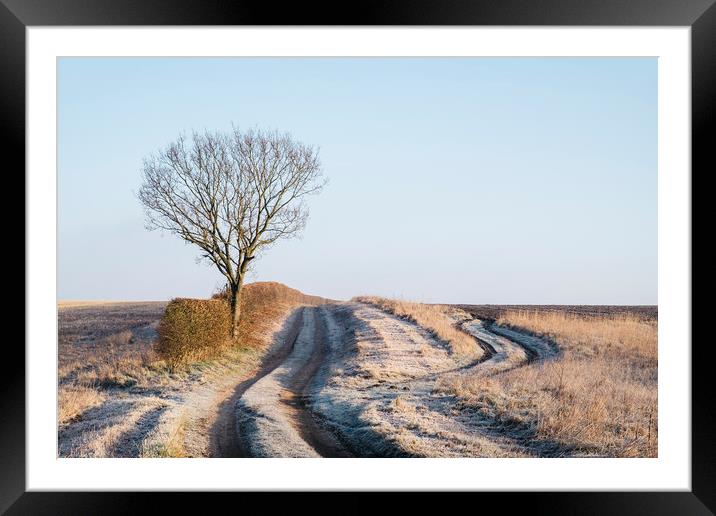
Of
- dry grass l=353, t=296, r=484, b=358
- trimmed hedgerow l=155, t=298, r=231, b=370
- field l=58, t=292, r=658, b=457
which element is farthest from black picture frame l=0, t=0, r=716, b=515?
dry grass l=353, t=296, r=484, b=358

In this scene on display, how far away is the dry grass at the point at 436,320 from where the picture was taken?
1119cm

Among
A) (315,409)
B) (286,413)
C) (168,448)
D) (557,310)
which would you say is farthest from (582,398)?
(557,310)

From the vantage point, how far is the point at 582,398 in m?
7.21

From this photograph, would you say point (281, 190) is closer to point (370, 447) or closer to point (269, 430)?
point (269, 430)

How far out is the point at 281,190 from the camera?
10523 millimetres

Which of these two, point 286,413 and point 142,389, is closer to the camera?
point 286,413

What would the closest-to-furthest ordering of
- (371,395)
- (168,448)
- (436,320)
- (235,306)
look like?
(168,448)
(371,395)
(235,306)
(436,320)

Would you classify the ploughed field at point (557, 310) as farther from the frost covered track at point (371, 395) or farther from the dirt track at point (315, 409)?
the dirt track at point (315, 409)

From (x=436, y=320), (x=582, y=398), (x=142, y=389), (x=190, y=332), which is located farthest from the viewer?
(x=436, y=320)

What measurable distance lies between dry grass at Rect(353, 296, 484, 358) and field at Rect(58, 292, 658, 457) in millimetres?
81

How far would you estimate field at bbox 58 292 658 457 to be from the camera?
20.3 feet
